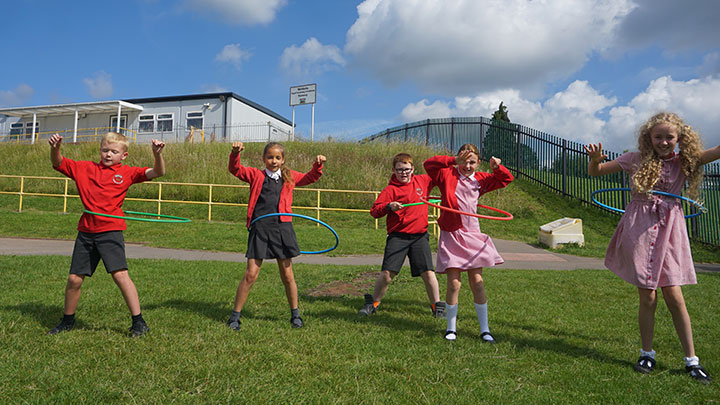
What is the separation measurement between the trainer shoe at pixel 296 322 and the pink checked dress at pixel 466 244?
1.43 metres

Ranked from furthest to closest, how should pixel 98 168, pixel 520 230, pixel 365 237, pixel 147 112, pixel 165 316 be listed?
1. pixel 147 112
2. pixel 520 230
3. pixel 365 237
4. pixel 165 316
5. pixel 98 168

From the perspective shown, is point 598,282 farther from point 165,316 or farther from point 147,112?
point 147,112

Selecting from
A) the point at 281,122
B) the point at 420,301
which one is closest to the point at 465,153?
the point at 420,301

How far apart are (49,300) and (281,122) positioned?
35.0 meters

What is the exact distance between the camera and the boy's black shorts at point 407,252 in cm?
518

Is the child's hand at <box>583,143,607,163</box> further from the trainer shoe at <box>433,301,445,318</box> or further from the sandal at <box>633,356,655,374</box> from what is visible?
the trainer shoe at <box>433,301,445,318</box>

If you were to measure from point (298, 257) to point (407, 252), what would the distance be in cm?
603

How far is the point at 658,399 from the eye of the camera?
121 inches

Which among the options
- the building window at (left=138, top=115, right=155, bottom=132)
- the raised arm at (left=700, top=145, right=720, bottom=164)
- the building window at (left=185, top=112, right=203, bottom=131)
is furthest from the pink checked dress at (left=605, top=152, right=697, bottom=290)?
the building window at (left=138, top=115, right=155, bottom=132)

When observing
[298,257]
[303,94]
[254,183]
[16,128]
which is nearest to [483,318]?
[254,183]

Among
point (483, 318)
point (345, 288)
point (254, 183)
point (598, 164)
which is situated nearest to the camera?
point (598, 164)

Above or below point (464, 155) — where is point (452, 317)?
below

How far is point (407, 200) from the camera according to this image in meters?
5.14

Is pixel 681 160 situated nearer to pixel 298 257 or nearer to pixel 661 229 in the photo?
pixel 661 229
